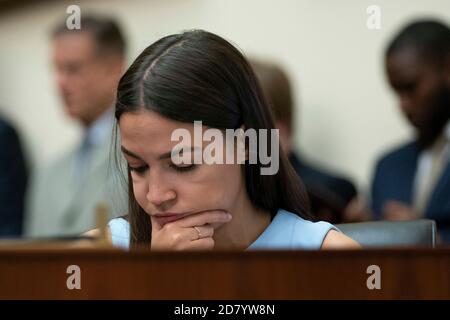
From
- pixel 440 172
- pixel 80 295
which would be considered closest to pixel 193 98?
pixel 80 295

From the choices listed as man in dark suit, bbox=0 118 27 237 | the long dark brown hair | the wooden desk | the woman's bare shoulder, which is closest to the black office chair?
the woman's bare shoulder

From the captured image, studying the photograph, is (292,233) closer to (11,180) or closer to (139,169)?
(139,169)

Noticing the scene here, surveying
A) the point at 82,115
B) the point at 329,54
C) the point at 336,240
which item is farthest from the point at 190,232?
the point at 82,115

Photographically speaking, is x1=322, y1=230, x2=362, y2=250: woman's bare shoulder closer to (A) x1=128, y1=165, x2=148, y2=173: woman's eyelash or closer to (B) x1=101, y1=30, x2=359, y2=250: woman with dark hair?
(B) x1=101, y1=30, x2=359, y2=250: woman with dark hair

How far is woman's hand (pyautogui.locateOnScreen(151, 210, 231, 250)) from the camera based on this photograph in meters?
1.48

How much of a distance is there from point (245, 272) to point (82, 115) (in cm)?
231

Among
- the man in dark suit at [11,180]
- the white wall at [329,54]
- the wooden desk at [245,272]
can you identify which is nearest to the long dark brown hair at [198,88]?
the wooden desk at [245,272]

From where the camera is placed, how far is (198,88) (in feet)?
4.79

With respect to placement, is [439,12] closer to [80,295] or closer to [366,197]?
[366,197]

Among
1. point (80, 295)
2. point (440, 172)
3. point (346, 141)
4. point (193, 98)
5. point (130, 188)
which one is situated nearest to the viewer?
point (80, 295)

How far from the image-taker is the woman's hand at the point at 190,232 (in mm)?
1482

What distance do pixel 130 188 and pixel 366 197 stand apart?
1.62 m

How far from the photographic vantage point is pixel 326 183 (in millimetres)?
2828

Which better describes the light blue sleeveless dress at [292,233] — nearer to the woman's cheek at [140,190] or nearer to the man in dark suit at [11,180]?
the woman's cheek at [140,190]
